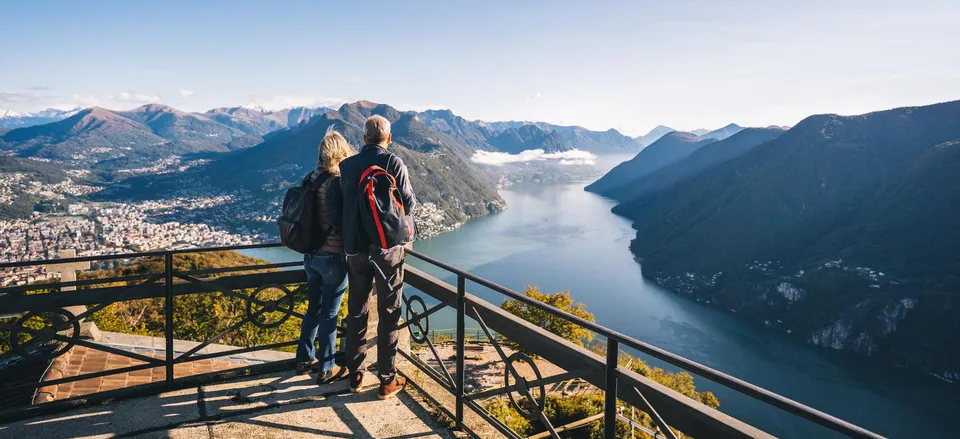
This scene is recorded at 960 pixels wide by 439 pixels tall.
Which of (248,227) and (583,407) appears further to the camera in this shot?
(248,227)

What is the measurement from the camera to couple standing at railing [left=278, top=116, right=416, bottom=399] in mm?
3416

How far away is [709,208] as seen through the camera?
147m

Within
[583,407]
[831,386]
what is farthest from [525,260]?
[583,407]

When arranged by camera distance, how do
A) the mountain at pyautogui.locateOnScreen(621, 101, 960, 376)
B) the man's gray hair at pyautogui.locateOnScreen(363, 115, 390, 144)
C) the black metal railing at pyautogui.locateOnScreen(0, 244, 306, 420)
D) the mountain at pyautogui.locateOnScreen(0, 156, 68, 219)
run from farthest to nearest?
the mountain at pyautogui.locateOnScreen(0, 156, 68, 219) < the mountain at pyautogui.locateOnScreen(621, 101, 960, 376) < the man's gray hair at pyautogui.locateOnScreen(363, 115, 390, 144) < the black metal railing at pyautogui.locateOnScreen(0, 244, 306, 420)

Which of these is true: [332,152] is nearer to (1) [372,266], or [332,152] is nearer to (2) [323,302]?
(1) [372,266]

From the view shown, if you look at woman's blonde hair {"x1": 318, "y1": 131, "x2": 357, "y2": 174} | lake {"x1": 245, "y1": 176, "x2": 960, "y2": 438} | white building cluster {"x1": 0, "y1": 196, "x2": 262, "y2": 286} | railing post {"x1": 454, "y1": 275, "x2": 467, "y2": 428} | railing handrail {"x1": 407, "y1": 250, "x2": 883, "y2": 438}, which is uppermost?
woman's blonde hair {"x1": 318, "y1": 131, "x2": 357, "y2": 174}

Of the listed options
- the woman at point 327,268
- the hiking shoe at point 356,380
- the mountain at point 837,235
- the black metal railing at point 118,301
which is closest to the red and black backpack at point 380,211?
the woman at point 327,268

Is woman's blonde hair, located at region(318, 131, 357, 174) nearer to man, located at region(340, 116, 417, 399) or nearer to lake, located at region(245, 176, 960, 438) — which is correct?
man, located at region(340, 116, 417, 399)

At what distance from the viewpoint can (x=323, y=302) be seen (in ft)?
13.0

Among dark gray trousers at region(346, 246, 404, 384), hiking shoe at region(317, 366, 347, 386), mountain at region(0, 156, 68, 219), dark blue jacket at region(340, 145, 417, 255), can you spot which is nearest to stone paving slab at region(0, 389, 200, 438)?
hiking shoe at region(317, 366, 347, 386)

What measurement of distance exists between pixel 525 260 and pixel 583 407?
87.9 metres

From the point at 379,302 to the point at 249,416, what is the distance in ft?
4.06

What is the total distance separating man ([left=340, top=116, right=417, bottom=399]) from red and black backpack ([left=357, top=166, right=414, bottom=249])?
44mm

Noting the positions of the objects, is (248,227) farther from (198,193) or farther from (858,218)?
(858,218)
